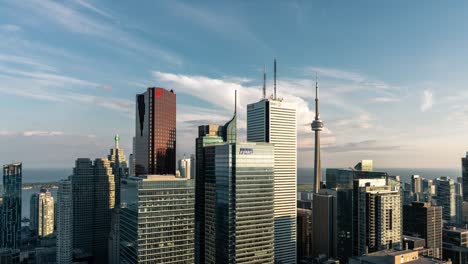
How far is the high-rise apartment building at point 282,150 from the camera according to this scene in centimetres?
17338

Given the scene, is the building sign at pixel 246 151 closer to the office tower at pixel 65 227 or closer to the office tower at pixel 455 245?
the office tower at pixel 455 245

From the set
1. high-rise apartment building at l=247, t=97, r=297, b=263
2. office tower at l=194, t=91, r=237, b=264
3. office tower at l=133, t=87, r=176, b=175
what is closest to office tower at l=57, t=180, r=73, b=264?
office tower at l=133, t=87, r=176, b=175

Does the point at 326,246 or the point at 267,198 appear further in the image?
the point at 326,246

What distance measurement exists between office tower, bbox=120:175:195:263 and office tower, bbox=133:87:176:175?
54.3 metres

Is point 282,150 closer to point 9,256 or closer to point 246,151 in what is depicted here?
point 246,151

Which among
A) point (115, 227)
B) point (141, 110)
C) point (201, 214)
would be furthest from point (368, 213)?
point (115, 227)

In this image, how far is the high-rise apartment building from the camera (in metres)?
173

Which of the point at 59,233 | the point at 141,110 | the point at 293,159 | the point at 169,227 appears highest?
the point at 141,110

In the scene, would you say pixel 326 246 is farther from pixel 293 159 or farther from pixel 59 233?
pixel 59 233

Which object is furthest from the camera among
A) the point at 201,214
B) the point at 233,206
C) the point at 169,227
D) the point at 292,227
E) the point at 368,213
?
the point at 292,227

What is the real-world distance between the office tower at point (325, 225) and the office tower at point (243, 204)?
76.6 m

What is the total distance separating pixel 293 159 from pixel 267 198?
74458 millimetres

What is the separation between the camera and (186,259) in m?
103

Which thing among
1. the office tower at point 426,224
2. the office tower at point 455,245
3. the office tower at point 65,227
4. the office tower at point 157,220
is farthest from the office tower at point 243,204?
the office tower at point 455,245
